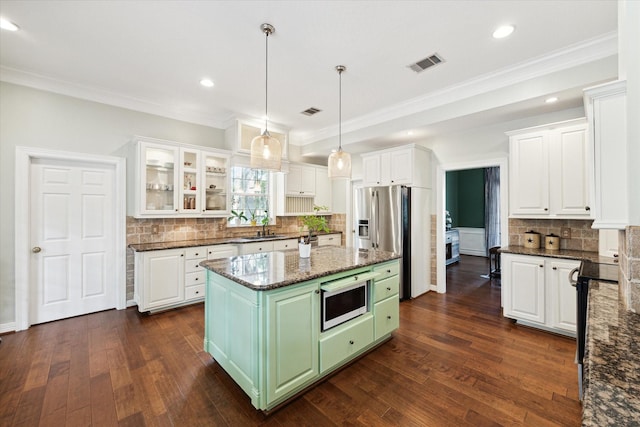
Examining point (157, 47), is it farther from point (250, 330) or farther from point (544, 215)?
point (544, 215)

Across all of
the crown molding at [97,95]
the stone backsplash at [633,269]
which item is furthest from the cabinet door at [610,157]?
the crown molding at [97,95]

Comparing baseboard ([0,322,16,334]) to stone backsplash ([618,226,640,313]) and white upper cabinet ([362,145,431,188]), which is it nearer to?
white upper cabinet ([362,145,431,188])

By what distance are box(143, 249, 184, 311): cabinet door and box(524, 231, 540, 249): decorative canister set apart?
184 inches

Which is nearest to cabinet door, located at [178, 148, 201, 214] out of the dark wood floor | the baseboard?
the dark wood floor

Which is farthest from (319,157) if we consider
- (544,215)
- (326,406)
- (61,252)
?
(326,406)

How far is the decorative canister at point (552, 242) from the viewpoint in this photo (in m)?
3.31

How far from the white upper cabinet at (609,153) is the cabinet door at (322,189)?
4476mm

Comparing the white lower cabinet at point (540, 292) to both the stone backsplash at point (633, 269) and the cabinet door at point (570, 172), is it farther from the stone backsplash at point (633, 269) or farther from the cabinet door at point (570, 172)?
the stone backsplash at point (633, 269)

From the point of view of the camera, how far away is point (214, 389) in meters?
2.12

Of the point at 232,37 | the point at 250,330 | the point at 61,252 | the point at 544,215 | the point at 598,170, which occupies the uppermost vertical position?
the point at 232,37

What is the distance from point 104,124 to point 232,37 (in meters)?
2.49

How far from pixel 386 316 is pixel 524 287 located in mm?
1801

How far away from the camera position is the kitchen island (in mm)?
1814

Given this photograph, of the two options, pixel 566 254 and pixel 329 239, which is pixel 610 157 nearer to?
pixel 566 254
